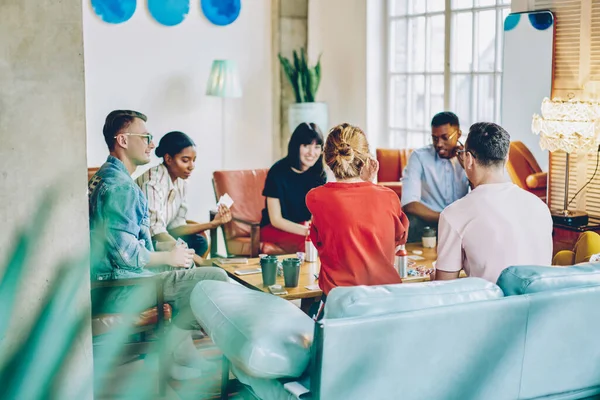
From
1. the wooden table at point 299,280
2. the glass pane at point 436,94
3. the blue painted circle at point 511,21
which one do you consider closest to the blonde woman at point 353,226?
the wooden table at point 299,280

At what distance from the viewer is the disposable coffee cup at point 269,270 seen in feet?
12.6

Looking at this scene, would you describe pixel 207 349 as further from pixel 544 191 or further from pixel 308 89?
pixel 308 89

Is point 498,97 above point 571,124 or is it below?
above

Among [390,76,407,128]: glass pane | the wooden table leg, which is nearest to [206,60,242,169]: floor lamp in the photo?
[390,76,407,128]: glass pane

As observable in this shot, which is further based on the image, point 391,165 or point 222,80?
point 222,80

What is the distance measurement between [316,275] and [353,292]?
5.17ft

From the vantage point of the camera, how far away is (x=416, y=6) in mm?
7633

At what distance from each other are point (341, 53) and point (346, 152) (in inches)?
191

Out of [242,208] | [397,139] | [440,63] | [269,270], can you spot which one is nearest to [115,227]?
[269,270]

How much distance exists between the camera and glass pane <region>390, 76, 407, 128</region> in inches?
311

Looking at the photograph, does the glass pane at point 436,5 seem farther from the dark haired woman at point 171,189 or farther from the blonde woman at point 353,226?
the blonde woman at point 353,226

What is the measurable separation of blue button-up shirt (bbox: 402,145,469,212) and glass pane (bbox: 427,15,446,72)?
221 centimetres

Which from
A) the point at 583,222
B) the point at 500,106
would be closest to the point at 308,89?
the point at 500,106

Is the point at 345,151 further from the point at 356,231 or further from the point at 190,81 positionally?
the point at 190,81
